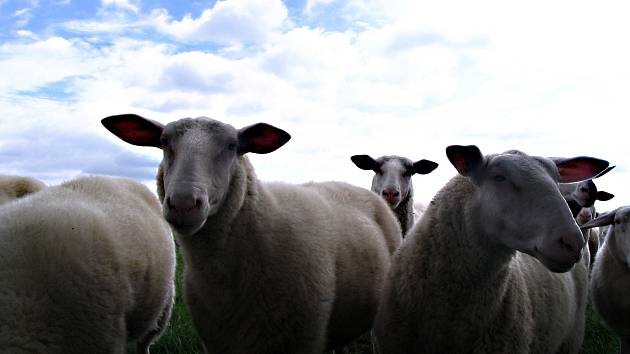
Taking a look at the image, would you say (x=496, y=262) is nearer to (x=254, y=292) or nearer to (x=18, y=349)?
(x=254, y=292)

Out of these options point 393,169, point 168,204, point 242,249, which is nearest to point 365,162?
point 393,169

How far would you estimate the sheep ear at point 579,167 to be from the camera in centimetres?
401

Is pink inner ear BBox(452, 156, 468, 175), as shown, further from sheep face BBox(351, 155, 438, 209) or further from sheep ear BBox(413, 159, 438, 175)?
sheep ear BBox(413, 159, 438, 175)

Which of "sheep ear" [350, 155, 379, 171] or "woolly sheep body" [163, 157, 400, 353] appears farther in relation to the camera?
"sheep ear" [350, 155, 379, 171]

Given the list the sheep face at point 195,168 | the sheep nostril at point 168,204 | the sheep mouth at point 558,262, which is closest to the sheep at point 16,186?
the sheep face at point 195,168

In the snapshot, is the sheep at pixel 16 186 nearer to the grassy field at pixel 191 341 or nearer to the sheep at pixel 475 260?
the grassy field at pixel 191 341

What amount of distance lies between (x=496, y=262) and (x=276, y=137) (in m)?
1.75

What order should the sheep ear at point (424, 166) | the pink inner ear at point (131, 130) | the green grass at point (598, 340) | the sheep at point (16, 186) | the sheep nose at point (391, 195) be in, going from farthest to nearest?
the sheep ear at point (424, 166) < the sheep nose at point (391, 195) < the green grass at point (598, 340) < the sheep at point (16, 186) < the pink inner ear at point (131, 130)

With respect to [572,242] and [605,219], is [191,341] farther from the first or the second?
[605,219]

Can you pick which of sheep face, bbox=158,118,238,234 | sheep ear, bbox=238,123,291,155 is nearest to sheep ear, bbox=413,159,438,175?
sheep ear, bbox=238,123,291,155

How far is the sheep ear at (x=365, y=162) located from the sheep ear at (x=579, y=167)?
12.6ft

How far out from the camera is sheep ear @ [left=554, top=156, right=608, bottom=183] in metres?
4.01

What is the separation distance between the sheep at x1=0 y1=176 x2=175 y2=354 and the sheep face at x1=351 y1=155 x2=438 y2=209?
3636 millimetres

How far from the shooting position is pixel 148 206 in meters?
5.12
